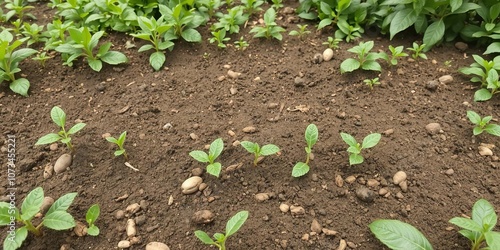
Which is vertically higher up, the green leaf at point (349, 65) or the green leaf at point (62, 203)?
the green leaf at point (349, 65)

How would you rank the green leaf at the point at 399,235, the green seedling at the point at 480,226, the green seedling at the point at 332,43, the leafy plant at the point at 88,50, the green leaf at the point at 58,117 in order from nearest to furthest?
the green seedling at the point at 480,226 < the green leaf at the point at 399,235 < the green leaf at the point at 58,117 < the leafy plant at the point at 88,50 < the green seedling at the point at 332,43

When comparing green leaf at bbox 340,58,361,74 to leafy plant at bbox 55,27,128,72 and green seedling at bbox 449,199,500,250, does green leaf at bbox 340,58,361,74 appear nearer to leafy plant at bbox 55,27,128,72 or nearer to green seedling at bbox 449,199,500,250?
green seedling at bbox 449,199,500,250

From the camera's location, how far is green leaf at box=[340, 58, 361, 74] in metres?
2.97

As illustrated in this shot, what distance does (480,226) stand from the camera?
74.9 inches

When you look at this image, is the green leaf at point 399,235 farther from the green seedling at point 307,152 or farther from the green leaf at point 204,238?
the green leaf at point 204,238

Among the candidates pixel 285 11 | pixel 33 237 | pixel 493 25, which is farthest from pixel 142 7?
pixel 493 25

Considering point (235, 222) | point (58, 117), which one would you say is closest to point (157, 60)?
point (58, 117)

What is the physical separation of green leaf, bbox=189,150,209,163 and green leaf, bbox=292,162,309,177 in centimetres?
51

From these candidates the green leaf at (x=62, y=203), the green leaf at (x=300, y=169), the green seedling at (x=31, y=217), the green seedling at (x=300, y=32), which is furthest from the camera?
the green seedling at (x=300, y=32)

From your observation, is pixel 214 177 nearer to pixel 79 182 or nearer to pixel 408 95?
pixel 79 182

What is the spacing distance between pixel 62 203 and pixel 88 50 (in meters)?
1.45

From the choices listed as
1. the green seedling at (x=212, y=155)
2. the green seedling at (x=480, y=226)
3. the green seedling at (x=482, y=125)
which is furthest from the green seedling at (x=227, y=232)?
the green seedling at (x=482, y=125)

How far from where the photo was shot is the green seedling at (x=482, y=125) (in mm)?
2461

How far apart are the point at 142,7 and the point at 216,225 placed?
234 cm
